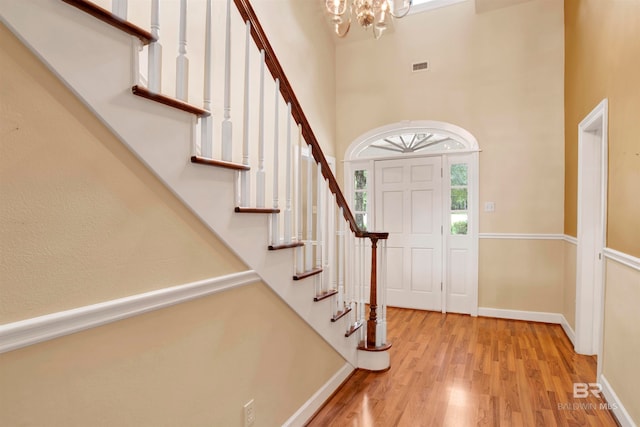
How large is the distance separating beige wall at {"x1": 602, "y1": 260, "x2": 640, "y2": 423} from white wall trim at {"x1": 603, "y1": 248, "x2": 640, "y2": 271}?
0.10 feet

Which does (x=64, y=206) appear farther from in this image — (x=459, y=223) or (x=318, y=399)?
(x=459, y=223)

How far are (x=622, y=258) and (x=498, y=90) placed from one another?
9.00ft

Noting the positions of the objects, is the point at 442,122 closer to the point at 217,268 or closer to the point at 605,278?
the point at 605,278

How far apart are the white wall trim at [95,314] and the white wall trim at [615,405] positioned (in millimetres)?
2406

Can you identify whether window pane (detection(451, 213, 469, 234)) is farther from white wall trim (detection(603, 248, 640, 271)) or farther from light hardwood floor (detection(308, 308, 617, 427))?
white wall trim (detection(603, 248, 640, 271))

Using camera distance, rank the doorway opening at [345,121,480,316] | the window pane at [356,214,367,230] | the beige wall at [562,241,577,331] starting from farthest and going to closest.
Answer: the window pane at [356,214,367,230], the doorway opening at [345,121,480,316], the beige wall at [562,241,577,331]

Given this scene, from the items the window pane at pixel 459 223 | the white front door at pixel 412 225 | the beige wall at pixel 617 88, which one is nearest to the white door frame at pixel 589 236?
the beige wall at pixel 617 88

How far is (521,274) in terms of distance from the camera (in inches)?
162

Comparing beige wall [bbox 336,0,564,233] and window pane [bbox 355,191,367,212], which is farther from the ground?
beige wall [bbox 336,0,564,233]

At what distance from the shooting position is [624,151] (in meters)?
2.14

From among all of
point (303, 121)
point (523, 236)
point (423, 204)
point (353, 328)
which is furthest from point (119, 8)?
point (523, 236)

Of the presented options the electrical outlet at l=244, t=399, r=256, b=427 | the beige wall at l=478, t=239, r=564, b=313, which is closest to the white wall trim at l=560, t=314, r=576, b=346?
the beige wall at l=478, t=239, r=564, b=313

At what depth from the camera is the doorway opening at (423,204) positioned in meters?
4.37

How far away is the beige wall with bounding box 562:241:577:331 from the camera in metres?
3.46
